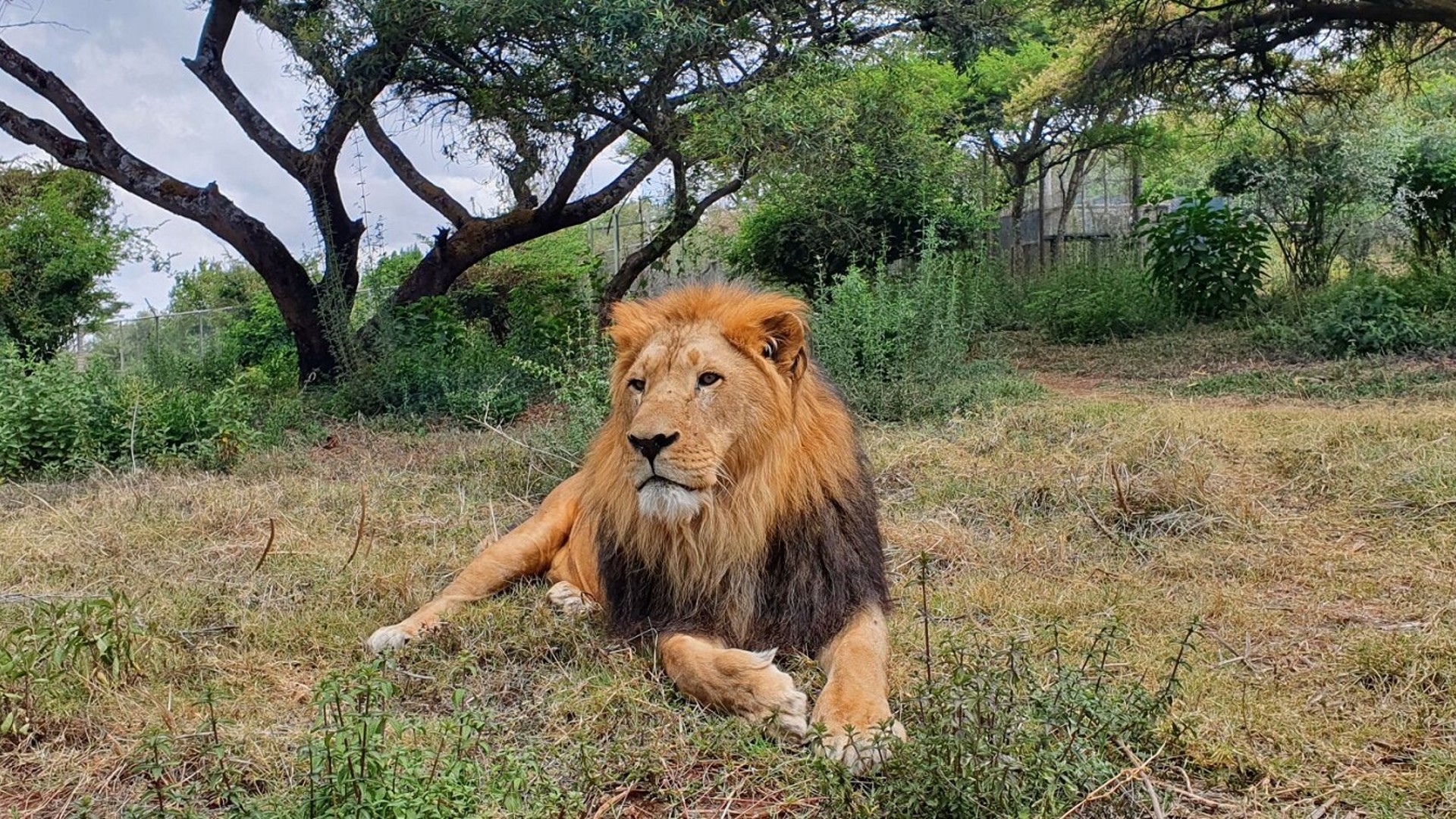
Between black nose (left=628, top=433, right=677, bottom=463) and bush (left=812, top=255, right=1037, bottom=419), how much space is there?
4691 mm

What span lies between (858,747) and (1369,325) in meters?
9.21

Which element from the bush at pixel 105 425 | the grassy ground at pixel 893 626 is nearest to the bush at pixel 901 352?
the grassy ground at pixel 893 626

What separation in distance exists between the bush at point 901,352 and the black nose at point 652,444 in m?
4.69

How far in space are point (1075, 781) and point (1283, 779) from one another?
52 centimetres

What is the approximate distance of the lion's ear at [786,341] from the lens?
303cm

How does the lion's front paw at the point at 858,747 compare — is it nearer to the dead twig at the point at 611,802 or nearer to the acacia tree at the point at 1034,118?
the dead twig at the point at 611,802

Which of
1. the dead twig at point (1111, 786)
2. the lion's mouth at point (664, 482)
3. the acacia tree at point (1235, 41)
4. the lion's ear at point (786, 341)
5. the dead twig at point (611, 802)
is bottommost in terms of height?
the dead twig at point (611, 802)

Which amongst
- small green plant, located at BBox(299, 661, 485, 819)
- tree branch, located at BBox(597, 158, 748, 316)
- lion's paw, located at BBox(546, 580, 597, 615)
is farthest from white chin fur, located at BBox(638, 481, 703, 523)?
tree branch, located at BBox(597, 158, 748, 316)

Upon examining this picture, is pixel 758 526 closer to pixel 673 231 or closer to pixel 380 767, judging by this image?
pixel 380 767

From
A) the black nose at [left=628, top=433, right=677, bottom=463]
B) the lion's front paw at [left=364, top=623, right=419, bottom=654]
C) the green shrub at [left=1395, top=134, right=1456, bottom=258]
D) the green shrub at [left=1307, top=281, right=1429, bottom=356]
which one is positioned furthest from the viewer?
the green shrub at [left=1395, top=134, right=1456, bottom=258]

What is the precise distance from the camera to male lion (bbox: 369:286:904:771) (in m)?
2.76

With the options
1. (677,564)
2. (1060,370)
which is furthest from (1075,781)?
(1060,370)

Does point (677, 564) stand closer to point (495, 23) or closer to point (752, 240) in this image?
point (495, 23)

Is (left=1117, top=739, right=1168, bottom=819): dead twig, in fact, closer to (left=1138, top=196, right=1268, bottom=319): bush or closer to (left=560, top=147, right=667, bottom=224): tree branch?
(left=560, top=147, right=667, bottom=224): tree branch
